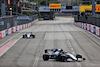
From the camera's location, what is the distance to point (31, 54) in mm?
16938

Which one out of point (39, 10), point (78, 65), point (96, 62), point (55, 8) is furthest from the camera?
point (39, 10)

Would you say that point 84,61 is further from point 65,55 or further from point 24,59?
point 24,59

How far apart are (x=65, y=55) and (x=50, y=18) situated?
337ft

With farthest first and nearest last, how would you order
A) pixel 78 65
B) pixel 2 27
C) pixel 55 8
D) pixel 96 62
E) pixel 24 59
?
pixel 55 8 < pixel 2 27 < pixel 24 59 < pixel 96 62 < pixel 78 65

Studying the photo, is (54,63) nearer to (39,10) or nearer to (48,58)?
(48,58)

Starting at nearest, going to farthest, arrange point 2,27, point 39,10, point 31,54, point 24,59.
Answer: point 24,59
point 31,54
point 2,27
point 39,10

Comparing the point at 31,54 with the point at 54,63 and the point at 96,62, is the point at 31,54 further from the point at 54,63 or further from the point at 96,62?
the point at 96,62

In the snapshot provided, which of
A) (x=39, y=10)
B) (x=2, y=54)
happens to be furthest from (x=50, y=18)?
(x=2, y=54)

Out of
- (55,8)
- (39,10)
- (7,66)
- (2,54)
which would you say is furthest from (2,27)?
(39,10)

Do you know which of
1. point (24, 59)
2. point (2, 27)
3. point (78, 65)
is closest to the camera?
point (78, 65)

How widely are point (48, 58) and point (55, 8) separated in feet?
282

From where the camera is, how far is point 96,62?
13914mm

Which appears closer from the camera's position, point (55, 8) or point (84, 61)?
point (84, 61)

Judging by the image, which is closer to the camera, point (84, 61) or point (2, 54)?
point (84, 61)
